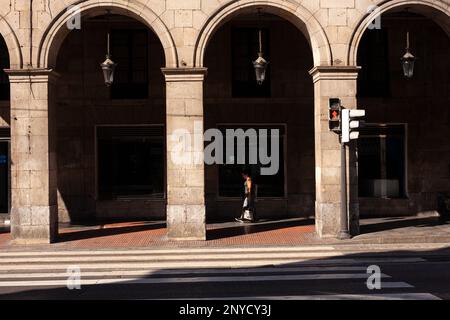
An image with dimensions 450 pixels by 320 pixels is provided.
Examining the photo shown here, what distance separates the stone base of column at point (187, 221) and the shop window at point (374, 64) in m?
8.48

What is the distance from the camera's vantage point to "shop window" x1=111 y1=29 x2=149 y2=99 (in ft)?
65.0

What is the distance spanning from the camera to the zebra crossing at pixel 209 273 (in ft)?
31.7

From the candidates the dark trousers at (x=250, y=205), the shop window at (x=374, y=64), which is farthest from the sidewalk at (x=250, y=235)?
the shop window at (x=374, y=64)

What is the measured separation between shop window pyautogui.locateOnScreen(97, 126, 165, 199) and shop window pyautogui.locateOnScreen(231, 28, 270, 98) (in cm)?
337

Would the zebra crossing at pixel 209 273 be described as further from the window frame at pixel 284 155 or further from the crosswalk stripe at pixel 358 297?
the window frame at pixel 284 155

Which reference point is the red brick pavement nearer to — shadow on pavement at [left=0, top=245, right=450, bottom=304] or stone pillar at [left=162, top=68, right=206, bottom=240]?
stone pillar at [left=162, top=68, right=206, bottom=240]

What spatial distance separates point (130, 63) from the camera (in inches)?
782

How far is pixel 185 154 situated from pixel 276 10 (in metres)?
4.93

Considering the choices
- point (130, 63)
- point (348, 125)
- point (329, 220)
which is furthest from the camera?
point (130, 63)

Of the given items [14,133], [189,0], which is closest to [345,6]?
[189,0]

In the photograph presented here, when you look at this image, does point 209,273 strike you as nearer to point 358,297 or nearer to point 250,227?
point 358,297

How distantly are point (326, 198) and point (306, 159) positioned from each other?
15.1ft

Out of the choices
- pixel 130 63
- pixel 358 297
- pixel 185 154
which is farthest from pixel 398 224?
pixel 130 63
